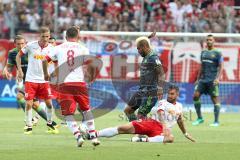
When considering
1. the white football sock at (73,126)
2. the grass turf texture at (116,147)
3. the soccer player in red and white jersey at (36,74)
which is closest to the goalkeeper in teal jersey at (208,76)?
the grass turf texture at (116,147)

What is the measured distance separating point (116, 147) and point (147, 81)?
221 centimetres

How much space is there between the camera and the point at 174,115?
16969 mm

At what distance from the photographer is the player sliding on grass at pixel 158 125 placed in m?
16.0

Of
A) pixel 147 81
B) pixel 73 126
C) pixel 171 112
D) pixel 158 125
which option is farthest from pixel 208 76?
pixel 73 126

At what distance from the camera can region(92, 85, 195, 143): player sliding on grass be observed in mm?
15961

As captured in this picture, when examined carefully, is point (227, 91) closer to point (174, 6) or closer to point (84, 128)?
point (174, 6)

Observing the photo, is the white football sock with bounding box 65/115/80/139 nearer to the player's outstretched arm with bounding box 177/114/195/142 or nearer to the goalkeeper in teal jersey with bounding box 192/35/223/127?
the player's outstretched arm with bounding box 177/114/195/142

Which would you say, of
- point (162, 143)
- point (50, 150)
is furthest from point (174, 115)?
point (50, 150)

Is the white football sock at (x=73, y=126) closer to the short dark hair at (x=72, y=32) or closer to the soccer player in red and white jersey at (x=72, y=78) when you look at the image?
the soccer player in red and white jersey at (x=72, y=78)

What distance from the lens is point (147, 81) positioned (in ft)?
57.0

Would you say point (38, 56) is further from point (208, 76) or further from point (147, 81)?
point (208, 76)

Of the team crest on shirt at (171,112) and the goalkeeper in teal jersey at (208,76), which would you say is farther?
the goalkeeper in teal jersey at (208,76)

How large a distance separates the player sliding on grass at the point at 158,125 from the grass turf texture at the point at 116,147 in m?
0.25

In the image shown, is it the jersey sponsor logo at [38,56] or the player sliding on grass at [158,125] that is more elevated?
the jersey sponsor logo at [38,56]
